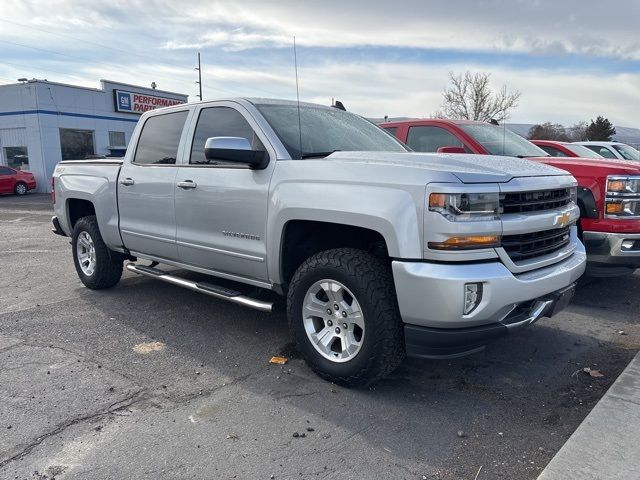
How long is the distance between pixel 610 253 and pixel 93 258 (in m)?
5.57

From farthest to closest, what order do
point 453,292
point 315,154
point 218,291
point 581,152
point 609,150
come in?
point 609,150
point 581,152
point 218,291
point 315,154
point 453,292

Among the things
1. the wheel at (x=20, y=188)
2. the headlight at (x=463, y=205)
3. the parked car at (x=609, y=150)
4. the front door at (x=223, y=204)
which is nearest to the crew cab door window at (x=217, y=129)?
the front door at (x=223, y=204)

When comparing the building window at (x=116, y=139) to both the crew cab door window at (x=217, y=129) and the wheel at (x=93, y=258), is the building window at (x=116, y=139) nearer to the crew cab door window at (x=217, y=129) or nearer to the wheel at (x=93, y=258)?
the wheel at (x=93, y=258)

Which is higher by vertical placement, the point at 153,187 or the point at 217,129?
the point at 217,129

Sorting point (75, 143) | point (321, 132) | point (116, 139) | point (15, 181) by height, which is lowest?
point (15, 181)

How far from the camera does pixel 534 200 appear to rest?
11.3ft

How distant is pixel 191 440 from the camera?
3027 millimetres

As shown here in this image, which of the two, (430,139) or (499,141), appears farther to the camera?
(430,139)

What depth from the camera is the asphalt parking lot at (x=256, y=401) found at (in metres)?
2.83

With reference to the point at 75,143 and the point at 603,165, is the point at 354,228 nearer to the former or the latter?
the point at 603,165

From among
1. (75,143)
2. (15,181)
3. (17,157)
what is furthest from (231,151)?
(17,157)

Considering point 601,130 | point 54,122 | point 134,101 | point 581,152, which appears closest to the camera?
point 581,152

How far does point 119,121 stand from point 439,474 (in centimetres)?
2879

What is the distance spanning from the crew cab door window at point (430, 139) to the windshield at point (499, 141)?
0.65 feet
